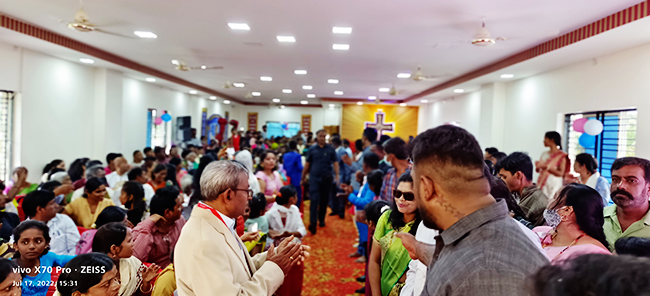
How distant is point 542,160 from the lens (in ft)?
21.5

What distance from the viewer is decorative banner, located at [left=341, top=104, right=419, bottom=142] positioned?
2067 centimetres

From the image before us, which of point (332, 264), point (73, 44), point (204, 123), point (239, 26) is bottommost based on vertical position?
point (332, 264)

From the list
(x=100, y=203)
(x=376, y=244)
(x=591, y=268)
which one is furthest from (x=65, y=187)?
(x=591, y=268)

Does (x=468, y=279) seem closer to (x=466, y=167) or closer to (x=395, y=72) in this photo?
(x=466, y=167)

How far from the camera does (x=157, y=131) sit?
46.3 feet

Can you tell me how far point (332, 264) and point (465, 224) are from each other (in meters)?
4.49

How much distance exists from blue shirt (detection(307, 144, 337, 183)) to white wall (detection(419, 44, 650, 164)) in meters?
4.64

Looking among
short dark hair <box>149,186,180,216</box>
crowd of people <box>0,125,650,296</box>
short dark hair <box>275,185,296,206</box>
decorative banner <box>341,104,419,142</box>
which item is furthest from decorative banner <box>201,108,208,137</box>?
short dark hair <box>149,186,180,216</box>

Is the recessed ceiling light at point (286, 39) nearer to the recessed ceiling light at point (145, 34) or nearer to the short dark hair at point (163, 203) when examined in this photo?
the recessed ceiling light at point (145, 34)

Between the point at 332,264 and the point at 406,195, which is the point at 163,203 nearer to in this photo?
the point at 406,195

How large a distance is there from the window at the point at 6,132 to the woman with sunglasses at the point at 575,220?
29.3 ft

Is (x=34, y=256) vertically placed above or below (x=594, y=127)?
below

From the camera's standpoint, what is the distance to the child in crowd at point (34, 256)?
244 centimetres

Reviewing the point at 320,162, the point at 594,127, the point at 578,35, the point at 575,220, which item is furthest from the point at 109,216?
the point at 594,127
